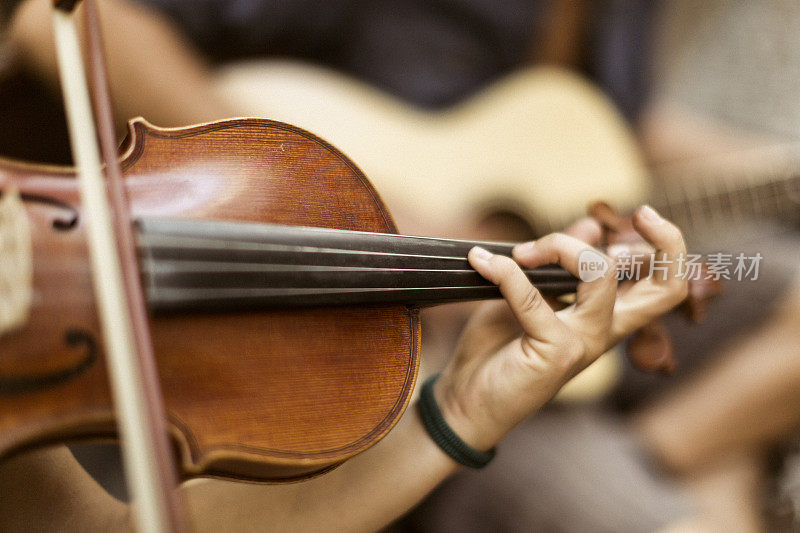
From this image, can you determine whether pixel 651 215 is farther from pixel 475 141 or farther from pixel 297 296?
pixel 475 141

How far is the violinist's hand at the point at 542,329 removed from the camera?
0.40 metres

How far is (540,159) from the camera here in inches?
36.2

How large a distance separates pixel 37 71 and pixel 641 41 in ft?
3.36

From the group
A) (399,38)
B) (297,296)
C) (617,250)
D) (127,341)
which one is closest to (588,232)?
(617,250)

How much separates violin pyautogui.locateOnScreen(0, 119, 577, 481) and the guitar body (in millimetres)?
413

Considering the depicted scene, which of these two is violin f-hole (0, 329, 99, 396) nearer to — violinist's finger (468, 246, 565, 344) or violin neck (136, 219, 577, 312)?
violin neck (136, 219, 577, 312)

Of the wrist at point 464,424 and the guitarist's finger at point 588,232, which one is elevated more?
the guitarist's finger at point 588,232

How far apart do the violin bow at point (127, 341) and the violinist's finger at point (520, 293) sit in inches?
8.8

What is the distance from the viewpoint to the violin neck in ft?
0.99

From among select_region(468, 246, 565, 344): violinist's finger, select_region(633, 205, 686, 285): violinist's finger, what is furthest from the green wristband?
select_region(633, 205, 686, 285): violinist's finger

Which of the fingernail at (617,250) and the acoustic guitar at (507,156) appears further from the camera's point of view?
the acoustic guitar at (507,156)

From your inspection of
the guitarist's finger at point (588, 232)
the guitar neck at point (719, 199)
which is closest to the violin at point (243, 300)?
the guitarist's finger at point (588, 232)

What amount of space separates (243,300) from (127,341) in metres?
0.07

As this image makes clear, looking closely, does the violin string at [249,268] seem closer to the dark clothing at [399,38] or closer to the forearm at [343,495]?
the forearm at [343,495]
